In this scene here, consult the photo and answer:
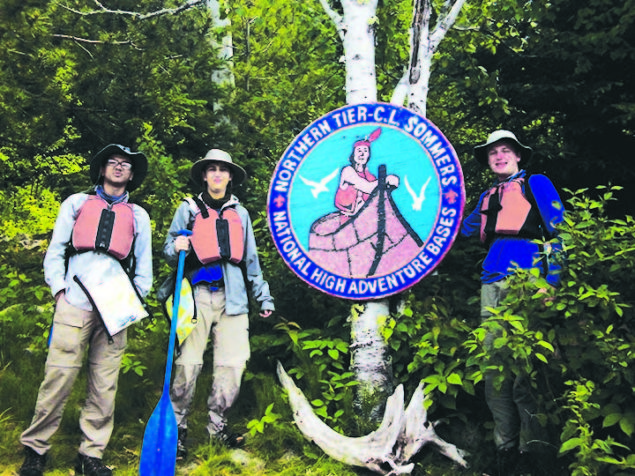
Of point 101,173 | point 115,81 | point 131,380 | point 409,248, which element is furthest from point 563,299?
point 115,81

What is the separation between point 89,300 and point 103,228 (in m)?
0.48

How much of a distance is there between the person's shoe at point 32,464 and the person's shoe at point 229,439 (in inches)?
44.5

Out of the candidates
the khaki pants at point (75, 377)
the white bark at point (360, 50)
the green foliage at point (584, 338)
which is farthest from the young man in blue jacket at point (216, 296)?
the green foliage at point (584, 338)

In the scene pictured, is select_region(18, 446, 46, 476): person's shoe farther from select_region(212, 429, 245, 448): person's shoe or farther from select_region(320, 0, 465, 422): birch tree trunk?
select_region(320, 0, 465, 422): birch tree trunk

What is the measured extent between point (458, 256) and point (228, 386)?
235 cm

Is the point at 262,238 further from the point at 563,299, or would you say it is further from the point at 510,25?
the point at 510,25

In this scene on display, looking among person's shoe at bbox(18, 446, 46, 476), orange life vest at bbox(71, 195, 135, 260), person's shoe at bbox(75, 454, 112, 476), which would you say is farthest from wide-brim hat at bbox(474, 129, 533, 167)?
person's shoe at bbox(18, 446, 46, 476)

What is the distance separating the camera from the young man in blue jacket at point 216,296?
4.28m

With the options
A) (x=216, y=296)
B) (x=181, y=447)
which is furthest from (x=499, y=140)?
(x=181, y=447)

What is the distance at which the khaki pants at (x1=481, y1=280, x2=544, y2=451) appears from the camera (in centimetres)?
400

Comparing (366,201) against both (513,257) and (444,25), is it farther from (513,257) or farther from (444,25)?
(444,25)

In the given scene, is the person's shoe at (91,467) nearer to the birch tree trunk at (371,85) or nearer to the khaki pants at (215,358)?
the khaki pants at (215,358)

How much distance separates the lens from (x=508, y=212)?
4.12 meters

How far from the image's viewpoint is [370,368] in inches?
183
